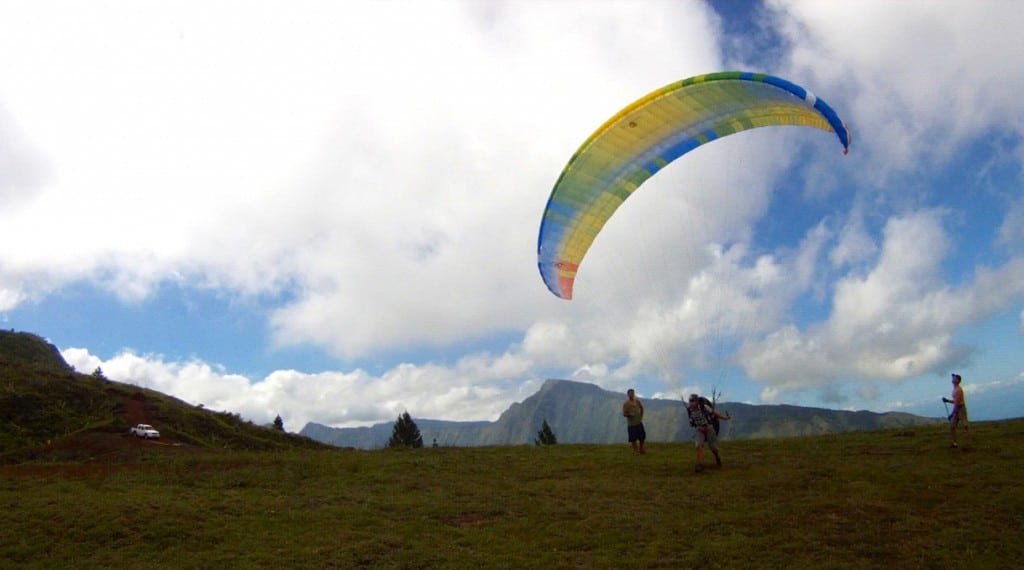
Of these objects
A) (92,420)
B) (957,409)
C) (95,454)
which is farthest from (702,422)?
(92,420)

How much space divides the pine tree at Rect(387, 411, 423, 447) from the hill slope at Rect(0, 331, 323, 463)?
27807 mm

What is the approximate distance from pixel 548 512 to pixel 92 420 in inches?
1190

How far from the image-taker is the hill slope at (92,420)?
26572 millimetres

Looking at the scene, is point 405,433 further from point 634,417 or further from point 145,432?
point 634,417

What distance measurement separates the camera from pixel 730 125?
17781 millimetres

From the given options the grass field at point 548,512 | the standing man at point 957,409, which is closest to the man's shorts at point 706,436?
the grass field at point 548,512

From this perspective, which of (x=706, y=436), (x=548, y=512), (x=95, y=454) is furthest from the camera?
(x=95, y=454)

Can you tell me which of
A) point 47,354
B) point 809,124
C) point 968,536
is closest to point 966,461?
point 968,536

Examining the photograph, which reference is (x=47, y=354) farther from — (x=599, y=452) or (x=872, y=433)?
(x=872, y=433)

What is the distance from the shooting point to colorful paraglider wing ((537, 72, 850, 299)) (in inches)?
634

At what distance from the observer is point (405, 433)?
234 feet

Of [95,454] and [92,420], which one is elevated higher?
[92,420]

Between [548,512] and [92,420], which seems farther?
[92,420]

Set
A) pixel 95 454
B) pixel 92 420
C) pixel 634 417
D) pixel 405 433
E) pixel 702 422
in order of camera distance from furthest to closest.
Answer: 1. pixel 405 433
2. pixel 92 420
3. pixel 95 454
4. pixel 634 417
5. pixel 702 422
